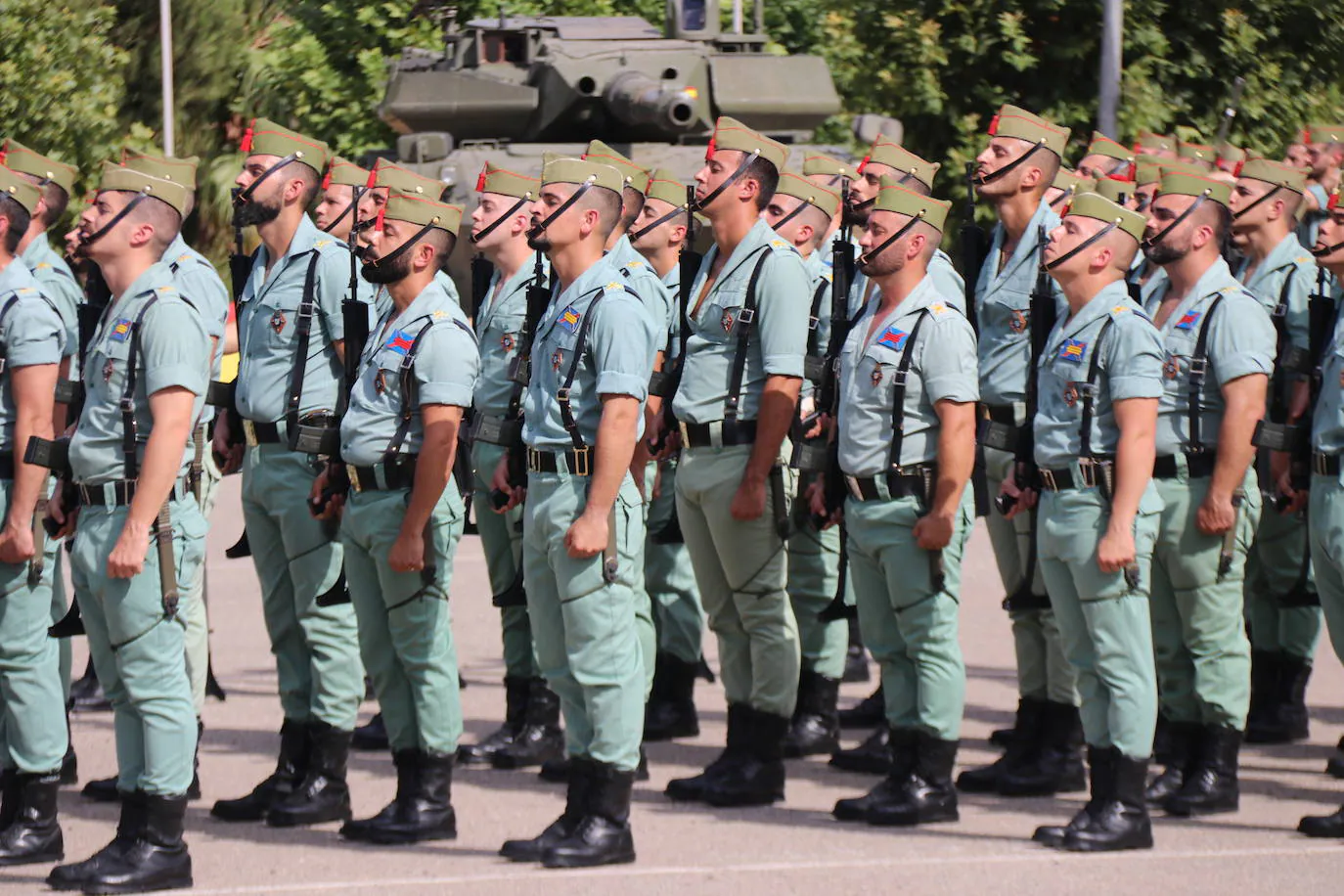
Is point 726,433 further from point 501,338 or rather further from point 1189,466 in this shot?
point 1189,466

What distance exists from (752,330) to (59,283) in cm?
260

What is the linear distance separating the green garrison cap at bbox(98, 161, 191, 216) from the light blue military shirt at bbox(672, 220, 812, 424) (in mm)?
1970

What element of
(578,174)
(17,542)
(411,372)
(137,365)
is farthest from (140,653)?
(578,174)

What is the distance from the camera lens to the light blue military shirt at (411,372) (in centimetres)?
737

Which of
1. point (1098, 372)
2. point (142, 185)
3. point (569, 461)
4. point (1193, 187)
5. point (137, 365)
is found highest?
point (142, 185)

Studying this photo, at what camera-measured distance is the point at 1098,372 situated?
289 inches

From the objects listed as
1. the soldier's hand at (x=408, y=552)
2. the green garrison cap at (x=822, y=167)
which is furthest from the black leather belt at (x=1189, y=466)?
the green garrison cap at (x=822, y=167)

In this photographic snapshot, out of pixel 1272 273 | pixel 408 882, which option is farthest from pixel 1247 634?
pixel 408 882

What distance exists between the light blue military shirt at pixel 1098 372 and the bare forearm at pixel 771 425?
0.94 meters

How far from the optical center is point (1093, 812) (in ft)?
24.1

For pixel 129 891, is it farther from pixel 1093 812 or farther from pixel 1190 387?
pixel 1190 387

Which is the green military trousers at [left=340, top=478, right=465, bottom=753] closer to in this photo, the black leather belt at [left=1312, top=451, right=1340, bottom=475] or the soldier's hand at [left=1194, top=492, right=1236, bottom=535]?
the soldier's hand at [left=1194, top=492, right=1236, bottom=535]

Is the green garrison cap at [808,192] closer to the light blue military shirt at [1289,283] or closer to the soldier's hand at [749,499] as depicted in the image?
the light blue military shirt at [1289,283]

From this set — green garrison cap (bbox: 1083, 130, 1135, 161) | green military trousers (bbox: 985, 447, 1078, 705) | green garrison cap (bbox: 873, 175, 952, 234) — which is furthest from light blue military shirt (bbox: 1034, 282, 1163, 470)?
green garrison cap (bbox: 1083, 130, 1135, 161)
